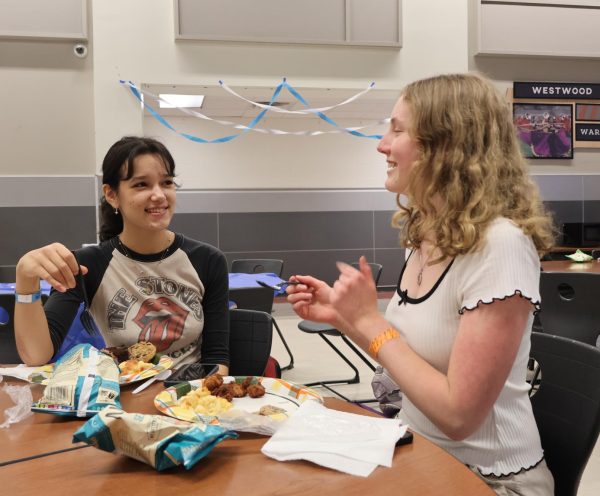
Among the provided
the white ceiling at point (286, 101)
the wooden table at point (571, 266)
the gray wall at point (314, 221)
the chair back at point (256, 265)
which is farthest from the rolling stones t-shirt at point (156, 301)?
the gray wall at point (314, 221)

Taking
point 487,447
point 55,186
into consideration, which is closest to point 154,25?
point 55,186

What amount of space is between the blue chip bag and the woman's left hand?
0.52 meters

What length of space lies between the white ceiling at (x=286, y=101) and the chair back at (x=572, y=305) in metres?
4.07

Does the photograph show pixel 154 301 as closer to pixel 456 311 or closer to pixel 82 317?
pixel 82 317

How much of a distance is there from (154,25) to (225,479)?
603 cm

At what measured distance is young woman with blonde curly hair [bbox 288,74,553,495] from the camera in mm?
1101

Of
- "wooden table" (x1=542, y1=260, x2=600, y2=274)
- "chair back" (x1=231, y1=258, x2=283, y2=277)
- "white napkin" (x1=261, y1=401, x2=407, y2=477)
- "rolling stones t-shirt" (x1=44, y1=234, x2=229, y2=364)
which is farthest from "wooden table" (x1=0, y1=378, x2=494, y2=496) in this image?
"chair back" (x1=231, y1=258, x2=283, y2=277)

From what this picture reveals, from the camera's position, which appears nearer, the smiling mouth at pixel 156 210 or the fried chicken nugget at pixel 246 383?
the fried chicken nugget at pixel 246 383

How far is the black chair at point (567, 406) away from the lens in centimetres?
124

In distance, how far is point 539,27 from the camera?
703 cm

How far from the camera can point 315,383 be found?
413 cm

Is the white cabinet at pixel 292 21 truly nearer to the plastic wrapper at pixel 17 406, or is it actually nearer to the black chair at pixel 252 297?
the black chair at pixel 252 297

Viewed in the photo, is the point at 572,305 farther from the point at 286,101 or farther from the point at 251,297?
the point at 286,101

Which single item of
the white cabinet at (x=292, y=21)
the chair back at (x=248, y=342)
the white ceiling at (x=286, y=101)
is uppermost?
the white cabinet at (x=292, y=21)
